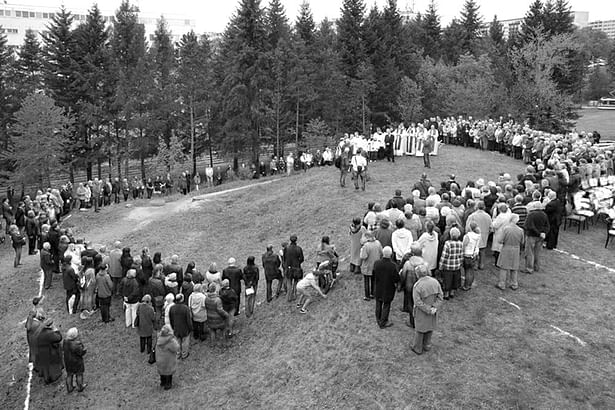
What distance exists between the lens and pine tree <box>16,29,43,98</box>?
135 ft

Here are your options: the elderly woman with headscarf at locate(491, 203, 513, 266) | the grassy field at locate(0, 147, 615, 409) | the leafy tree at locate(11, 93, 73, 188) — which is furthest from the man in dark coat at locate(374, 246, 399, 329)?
the leafy tree at locate(11, 93, 73, 188)

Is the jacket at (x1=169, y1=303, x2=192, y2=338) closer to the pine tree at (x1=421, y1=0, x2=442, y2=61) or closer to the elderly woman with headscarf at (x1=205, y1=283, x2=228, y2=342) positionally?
the elderly woman with headscarf at (x1=205, y1=283, x2=228, y2=342)

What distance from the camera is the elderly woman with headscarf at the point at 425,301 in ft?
31.2

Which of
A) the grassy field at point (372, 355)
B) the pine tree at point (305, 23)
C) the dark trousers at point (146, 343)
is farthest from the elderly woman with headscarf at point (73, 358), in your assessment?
the pine tree at point (305, 23)

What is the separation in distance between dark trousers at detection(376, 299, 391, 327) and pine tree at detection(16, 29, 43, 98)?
1519 inches

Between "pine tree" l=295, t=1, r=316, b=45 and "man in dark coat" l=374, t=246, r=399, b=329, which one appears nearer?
"man in dark coat" l=374, t=246, r=399, b=329

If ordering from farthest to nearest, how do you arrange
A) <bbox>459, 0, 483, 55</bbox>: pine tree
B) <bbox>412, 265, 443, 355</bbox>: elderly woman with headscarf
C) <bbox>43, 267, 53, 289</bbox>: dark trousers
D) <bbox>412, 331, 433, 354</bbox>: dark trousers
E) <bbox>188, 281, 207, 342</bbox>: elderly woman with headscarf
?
<bbox>459, 0, 483, 55</bbox>: pine tree
<bbox>43, 267, 53, 289</bbox>: dark trousers
<bbox>188, 281, 207, 342</bbox>: elderly woman with headscarf
<bbox>412, 331, 433, 354</bbox>: dark trousers
<bbox>412, 265, 443, 355</bbox>: elderly woman with headscarf

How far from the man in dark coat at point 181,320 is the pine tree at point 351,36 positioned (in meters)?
35.2

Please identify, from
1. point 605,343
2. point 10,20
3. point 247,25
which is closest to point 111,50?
point 247,25

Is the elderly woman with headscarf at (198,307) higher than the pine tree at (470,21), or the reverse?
the pine tree at (470,21)

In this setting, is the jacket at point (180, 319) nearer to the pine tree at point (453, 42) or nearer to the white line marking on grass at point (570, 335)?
the white line marking on grass at point (570, 335)

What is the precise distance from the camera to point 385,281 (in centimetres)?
1053

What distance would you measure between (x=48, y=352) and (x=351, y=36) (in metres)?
38.8

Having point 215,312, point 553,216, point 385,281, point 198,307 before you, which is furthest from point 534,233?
point 198,307
